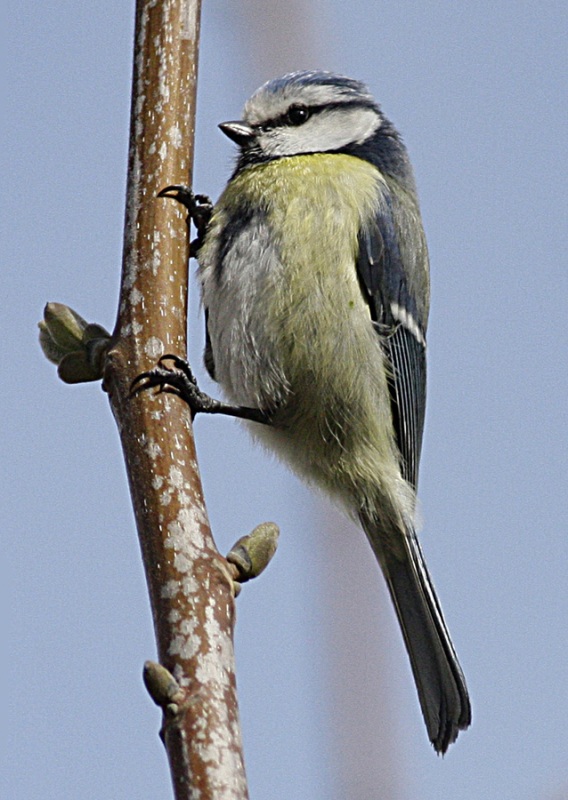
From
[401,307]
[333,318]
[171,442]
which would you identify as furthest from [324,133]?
[171,442]

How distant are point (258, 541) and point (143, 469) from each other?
18cm

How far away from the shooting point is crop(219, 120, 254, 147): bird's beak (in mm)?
2625

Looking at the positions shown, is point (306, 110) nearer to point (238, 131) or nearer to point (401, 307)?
point (238, 131)

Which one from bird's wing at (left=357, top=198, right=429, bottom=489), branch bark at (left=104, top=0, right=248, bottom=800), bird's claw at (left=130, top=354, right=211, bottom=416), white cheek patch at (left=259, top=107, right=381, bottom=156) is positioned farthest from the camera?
white cheek patch at (left=259, top=107, right=381, bottom=156)

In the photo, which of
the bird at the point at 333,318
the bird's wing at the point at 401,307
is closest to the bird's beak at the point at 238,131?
the bird at the point at 333,318

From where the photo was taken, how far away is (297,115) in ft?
8.94

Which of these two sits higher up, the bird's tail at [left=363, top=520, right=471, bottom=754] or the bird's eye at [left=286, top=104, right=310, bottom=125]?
Answer: the bird's eye at [left=286, top=104, right=310, bottom=125]

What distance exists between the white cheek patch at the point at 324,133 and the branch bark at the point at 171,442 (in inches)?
37.5

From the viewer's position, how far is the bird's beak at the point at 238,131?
2.62 m

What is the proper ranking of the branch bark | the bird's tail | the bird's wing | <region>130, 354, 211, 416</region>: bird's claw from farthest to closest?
the bird's wing, the bird's tail, <region>130, 354, 211, 416</region>: bird's claw, the branch bark

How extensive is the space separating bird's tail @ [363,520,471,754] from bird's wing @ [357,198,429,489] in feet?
0.68

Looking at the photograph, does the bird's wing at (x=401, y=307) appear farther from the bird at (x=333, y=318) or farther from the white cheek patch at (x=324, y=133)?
the white cheek patch at (x=324, y=133)

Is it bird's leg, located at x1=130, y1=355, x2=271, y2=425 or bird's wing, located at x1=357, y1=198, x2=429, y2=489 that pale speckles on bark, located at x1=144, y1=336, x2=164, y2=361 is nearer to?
bird's leg, located at x1=130, y1=355, x2=271, y2=425

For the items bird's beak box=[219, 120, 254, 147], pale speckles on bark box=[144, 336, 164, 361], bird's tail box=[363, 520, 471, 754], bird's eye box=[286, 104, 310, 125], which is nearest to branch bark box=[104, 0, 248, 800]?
pale speckles on bark box=[144, 336, 164, 361]
